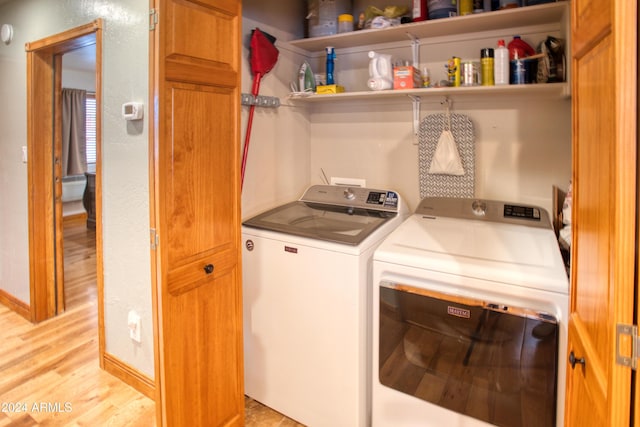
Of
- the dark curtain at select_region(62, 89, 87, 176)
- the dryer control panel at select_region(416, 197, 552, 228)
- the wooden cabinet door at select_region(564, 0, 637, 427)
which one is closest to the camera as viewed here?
the wooden cabinet door at select_region(564, 0, 637, 427)

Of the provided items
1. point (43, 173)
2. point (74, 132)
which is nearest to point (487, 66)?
point (43, 173)

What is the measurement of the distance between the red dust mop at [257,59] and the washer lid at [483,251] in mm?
922

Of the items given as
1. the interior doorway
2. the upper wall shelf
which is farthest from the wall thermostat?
the interior doorway

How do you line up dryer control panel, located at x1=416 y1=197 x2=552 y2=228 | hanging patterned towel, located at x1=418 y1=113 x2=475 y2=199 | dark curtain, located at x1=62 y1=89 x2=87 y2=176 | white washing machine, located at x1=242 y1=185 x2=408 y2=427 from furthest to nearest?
dark curtain, located at x1=62 y1=89 x2=87 y2=176 < hanging patterned towel, located at x1=418 y1=113 x2=475 y2=199 < dryer control panel, located at x1=416 y1=197 x2=552 y2=228 < white washing machine, located at x1=242 y1=185 x2=408 y2=427

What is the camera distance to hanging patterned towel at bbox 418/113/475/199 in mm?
2223

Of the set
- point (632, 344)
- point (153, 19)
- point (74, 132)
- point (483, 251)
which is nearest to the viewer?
point (632, 344)

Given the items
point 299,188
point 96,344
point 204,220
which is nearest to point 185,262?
point 204,220

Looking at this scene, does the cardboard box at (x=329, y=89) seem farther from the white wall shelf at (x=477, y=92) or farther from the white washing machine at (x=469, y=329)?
the white washing machine at (x=469, y=329)

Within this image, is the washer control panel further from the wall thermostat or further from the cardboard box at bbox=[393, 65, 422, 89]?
the wall thermostat

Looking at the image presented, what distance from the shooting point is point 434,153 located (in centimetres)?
229

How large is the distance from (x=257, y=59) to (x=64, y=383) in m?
2.04

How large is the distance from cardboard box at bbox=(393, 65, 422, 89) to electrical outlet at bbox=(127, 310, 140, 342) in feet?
5.84

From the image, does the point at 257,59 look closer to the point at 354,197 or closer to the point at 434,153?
the point at 354,197

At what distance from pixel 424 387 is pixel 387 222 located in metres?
0.77
